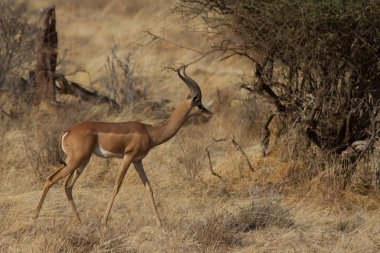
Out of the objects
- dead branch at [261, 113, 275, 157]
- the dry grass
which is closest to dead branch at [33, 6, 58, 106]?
the dry grass

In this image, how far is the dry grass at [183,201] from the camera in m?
7.70

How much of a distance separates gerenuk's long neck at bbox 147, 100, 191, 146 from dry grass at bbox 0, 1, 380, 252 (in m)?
0.84

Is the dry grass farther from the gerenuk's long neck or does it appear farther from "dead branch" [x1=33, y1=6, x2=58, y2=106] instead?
the gerenuk's long neck

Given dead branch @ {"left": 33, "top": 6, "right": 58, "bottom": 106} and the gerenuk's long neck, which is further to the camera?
dead branch @ {"left": 33, "top": 6, "right": 58, "bottom": 106}

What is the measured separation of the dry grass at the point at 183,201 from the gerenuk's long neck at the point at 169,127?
84cm

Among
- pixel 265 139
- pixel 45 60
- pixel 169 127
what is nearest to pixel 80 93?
pixel 45 60

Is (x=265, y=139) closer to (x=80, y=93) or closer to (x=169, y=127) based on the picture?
(x=169, y=127)

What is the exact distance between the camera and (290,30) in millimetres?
9086

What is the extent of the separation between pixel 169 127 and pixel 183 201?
1.17 meters

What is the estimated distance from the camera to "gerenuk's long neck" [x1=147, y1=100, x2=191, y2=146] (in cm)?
876

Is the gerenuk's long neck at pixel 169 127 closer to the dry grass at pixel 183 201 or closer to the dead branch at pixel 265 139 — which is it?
the dry grass at pixel 183 201

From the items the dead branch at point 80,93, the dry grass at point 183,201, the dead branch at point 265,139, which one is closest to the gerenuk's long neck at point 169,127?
the dry grass at point 183,201

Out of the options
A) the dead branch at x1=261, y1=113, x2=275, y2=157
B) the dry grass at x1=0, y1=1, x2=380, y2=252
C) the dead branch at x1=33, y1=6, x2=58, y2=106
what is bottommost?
the dry grass at x1=0, y1=1, x2=380, y2=252

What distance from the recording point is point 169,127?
885cm
